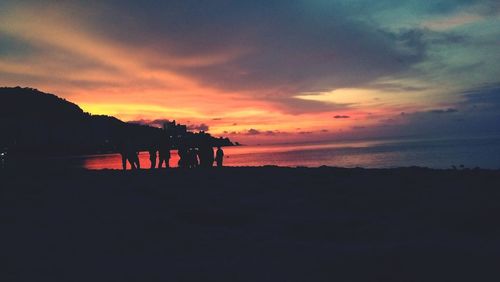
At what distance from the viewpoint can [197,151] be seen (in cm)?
2173

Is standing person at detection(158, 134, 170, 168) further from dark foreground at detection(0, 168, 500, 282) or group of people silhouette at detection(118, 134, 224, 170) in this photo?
dark foreground at detection(0, 168, 500, 282)

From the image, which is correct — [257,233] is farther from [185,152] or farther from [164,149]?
[164,149]

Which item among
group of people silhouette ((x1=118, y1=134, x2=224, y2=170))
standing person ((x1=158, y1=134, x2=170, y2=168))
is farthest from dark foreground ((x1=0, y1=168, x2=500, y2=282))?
standing person ((x1=158, y1=134, x2=170, y2=168))

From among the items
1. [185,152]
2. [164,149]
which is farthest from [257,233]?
[164,149]

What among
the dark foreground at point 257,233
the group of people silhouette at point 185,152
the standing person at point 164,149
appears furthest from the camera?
the standing person at point 164,149

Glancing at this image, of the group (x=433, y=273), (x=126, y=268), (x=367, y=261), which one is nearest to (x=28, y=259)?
(x=126, y=268)

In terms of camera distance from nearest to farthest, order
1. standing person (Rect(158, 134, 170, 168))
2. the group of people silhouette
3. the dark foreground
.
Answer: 1. the dark foreground
2. the group of people silhouette
3. standing person (Rect(158, 134, 170, 168))

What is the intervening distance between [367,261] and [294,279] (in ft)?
3.63

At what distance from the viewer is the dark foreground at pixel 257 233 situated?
14.4ft

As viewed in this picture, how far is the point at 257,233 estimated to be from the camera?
20.4 ft

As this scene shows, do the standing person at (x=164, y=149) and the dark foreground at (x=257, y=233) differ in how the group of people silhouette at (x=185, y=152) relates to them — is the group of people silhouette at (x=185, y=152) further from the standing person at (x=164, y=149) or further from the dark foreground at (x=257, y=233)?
the dark foreground at (x=257, y=233)

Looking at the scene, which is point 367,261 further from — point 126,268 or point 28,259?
point 28,259

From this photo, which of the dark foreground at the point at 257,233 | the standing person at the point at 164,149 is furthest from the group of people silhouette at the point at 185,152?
the dark foreground at the point at 257,233

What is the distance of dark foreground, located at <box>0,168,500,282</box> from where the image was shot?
439 centimetres
